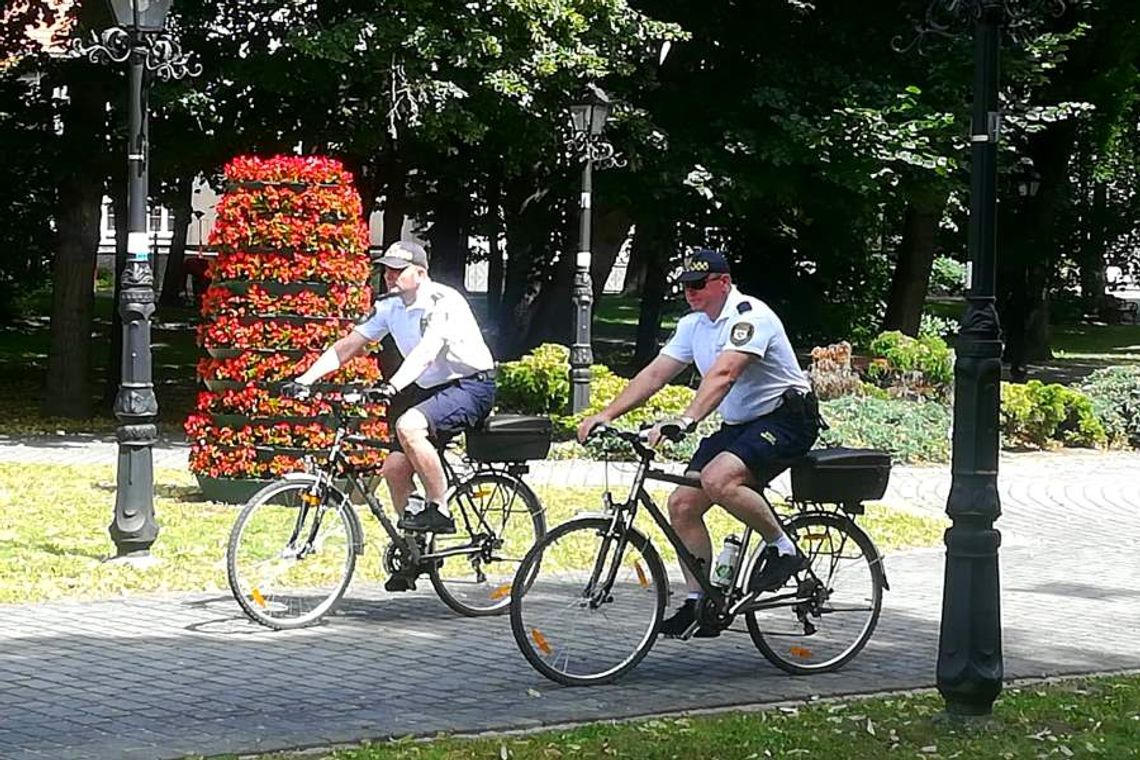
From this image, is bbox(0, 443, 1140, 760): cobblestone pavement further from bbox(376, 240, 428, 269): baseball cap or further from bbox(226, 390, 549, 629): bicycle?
bbox(376, 240, 428, 269): baseball cap

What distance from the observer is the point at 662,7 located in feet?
76.4

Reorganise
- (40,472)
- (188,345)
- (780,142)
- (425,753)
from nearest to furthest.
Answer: (425,753) < (40,472) < (780,142) < (188,345)

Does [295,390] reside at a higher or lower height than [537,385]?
higher

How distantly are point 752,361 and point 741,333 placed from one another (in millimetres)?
154

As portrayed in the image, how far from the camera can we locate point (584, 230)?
21.0 m

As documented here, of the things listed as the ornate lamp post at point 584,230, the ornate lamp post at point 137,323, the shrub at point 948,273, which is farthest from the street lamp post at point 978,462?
the shrub at point 948,273

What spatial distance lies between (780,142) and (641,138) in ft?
5.69

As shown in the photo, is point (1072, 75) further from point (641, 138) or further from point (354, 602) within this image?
point (354, 602)

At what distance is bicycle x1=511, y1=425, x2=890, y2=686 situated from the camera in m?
7.73

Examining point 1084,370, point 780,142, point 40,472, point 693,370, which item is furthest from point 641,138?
point 1084,370

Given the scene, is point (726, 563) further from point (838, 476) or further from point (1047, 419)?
point (1047, 419)

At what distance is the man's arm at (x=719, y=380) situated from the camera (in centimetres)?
772

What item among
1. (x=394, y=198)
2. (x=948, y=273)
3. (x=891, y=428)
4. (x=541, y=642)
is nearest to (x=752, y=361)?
(x=541, y=642)

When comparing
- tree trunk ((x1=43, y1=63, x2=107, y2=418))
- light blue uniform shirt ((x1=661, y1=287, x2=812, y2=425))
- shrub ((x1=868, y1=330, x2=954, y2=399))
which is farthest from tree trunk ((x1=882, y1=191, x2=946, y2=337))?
light blue uniform shirt ((x1=661, y1=287, x2=812, y2=425))
